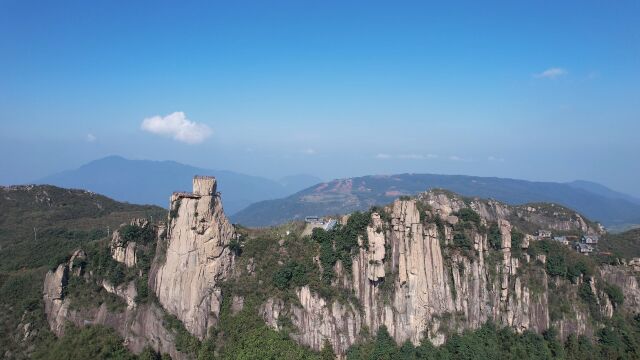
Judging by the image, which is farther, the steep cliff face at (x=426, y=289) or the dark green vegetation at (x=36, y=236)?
the dark green vegetation at (x=36, y=236)

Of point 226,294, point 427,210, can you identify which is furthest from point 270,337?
point 427,210

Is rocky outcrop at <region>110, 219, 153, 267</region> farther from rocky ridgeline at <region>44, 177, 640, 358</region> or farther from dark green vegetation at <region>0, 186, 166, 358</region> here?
dark green vegetation at <region>0, 186, 166, 358</region>

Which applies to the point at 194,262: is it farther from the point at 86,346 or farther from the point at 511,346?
the point at 511,346

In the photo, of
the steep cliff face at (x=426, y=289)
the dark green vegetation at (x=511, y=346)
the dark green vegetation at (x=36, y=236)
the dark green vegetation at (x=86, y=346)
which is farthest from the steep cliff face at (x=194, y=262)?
the dark green vegetation at (x=511, y=346)

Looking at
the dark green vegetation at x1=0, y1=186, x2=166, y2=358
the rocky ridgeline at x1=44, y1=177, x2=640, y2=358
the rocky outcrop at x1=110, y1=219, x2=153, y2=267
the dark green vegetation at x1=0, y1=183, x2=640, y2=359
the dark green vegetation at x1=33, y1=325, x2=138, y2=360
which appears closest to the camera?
the dark green vegetation at x1=33, y1=325, x2=138, y2=360

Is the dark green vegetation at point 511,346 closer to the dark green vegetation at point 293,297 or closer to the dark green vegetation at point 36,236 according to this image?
the dark green vegetation at point 293,297

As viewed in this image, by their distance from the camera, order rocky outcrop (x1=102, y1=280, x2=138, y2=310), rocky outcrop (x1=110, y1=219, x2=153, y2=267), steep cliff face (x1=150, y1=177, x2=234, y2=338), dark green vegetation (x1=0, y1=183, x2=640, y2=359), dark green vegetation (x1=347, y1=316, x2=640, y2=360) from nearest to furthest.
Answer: dark green vegetation (x1=0, y1=183, x2=640, y2=359), dark green vegetation (x1=347, y1=316, x2=640, y2=360), steep cliff face (x1=150, y1=177, x2=234, y2=338), rocky outcrop (x1=102, y1=280, x2=138, y2=310), rocky outcrop (x1=110, y1=219, x2=153, y2=267)

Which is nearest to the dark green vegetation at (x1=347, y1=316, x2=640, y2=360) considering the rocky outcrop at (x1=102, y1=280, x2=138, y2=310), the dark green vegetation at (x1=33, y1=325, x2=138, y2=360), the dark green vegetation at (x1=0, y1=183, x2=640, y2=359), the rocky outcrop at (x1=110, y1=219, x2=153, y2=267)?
the dark green vegetation at (x1=0, y1=183, x2=640, y2=359)
